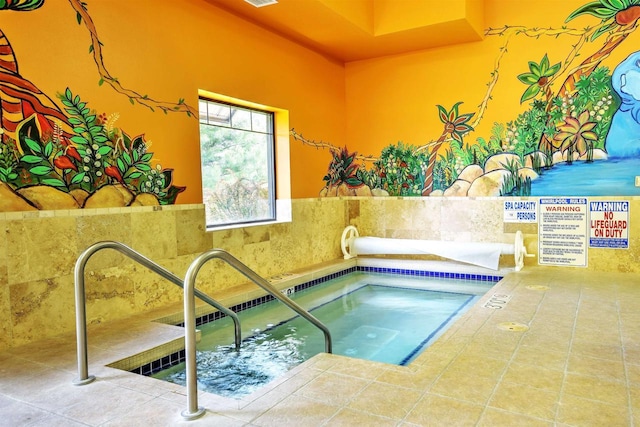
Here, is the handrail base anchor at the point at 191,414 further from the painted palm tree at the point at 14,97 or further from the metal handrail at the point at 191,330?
the painted palm tree at the point at 14,97

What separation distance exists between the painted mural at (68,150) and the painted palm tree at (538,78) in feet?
13.9

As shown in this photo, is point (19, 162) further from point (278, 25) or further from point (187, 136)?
point (278, 25)

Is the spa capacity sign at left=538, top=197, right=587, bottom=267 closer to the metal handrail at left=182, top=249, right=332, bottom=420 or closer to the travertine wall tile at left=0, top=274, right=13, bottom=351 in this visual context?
the metal handrail at left=182, top=249, right=332, bottom=420

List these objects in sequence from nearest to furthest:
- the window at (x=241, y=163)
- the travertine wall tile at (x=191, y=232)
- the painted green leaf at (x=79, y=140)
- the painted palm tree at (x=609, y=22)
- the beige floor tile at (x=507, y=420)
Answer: the beige floor tile at (x=507, y=420) → the painted green leaf at (x=79, y=140) → the travertine wall tile at (x=191, y=232) → the window at (x=241, y=163) → the painted palm tree at (x=609, y=22)

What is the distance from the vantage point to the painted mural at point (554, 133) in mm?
4984

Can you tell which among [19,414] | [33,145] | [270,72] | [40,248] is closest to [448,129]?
[270,72]

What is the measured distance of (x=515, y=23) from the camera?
548cm

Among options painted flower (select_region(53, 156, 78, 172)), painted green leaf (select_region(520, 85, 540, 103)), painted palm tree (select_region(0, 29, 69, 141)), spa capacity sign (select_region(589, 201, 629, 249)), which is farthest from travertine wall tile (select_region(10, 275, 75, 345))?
spa capacity sign (select_region(589, 201, 629, 249))

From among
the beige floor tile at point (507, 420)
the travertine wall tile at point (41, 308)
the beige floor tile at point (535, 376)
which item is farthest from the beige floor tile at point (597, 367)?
the travertine wall tile at point (41, 308)

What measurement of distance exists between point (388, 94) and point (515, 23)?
1804mm

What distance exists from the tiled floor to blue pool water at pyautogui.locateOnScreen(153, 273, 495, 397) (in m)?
0.43

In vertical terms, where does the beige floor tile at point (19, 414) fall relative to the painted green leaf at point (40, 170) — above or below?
below

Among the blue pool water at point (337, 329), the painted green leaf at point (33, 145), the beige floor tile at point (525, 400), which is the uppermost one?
the painted green leaf at point (33, 145)

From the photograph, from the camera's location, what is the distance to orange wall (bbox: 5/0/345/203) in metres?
3.17
